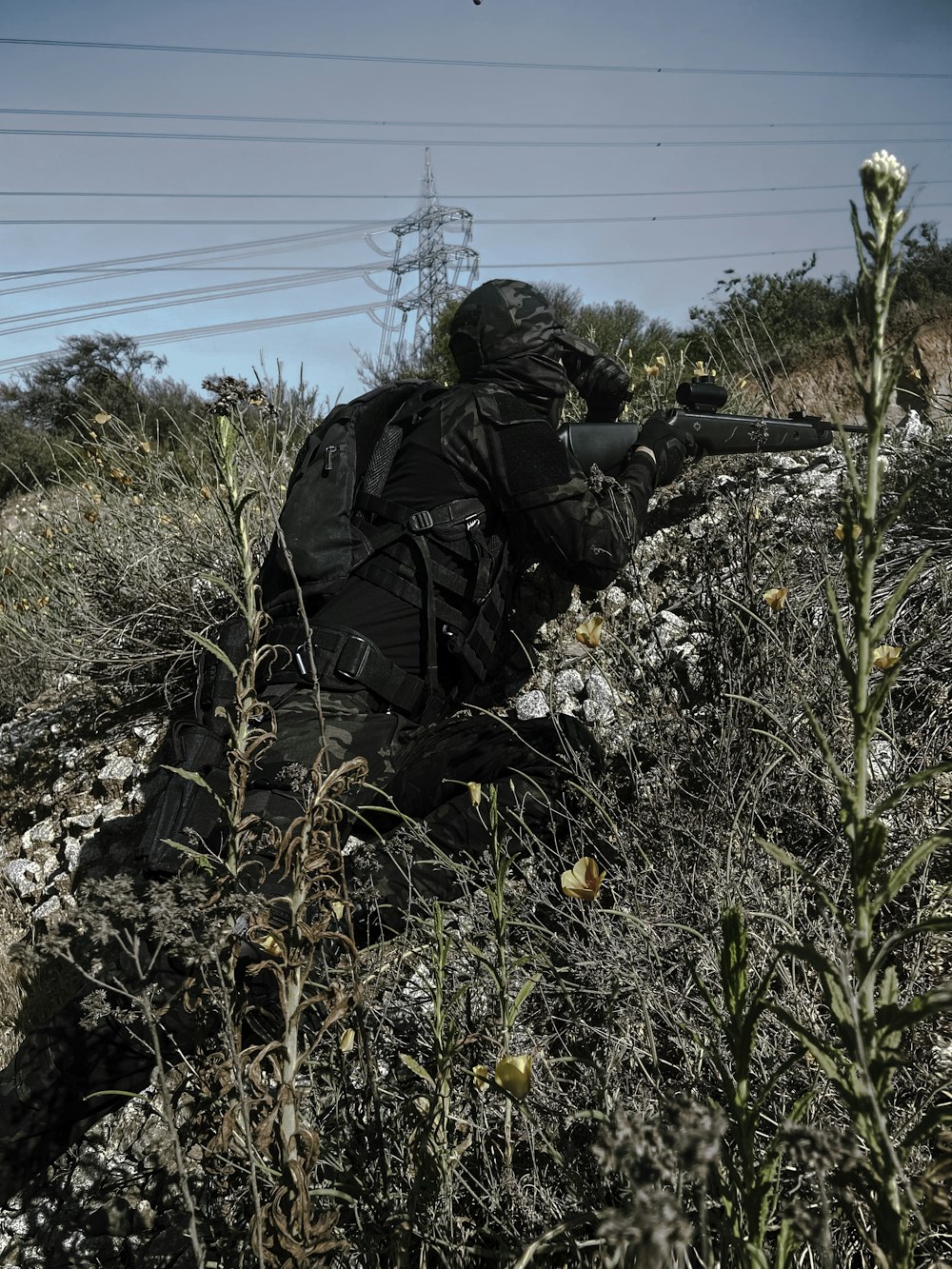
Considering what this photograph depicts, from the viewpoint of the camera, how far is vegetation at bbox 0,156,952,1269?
83 cm

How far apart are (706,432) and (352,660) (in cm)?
181

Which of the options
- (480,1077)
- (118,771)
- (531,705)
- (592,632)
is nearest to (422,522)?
(531,705)

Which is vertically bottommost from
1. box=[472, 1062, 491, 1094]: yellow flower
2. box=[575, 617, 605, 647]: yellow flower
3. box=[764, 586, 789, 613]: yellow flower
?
box=[472, 1062, 491, 1094]: yellow flower

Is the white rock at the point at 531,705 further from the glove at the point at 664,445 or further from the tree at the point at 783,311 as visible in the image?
the tree at the point at 783,311

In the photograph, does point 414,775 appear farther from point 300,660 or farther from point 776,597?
point 776,597

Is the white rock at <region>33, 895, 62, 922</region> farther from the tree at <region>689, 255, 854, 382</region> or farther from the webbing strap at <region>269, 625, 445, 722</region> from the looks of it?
the tree at <region>689, 255, 854, 382</region>

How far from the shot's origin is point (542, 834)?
264 centimetres

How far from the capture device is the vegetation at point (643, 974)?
83cm

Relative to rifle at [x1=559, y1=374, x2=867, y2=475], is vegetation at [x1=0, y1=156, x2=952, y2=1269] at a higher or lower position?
lower

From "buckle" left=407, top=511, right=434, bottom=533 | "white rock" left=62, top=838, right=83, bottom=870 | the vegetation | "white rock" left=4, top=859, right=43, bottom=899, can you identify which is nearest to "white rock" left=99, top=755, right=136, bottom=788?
"white rock" left=62, top=838, right=83, bottom=870

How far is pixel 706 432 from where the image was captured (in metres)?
3.87

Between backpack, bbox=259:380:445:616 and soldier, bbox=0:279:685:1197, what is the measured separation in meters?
0.03

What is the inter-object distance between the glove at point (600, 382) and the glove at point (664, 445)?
0.60 ft

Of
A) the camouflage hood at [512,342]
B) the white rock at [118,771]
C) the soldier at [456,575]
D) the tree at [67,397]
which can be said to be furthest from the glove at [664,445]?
the tree at [67,397]
